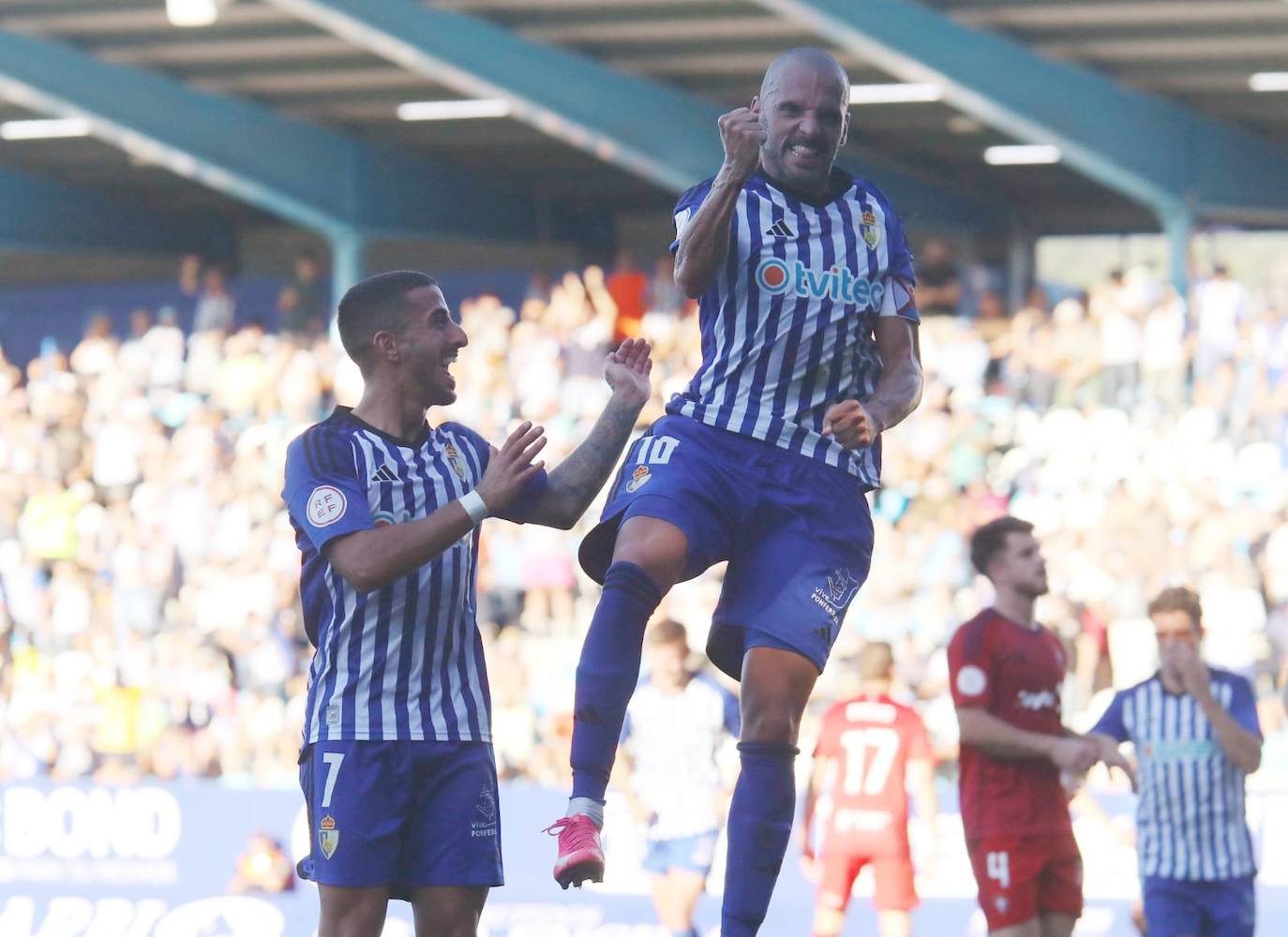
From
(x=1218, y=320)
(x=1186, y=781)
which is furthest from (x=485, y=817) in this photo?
(x=1218, y=320)

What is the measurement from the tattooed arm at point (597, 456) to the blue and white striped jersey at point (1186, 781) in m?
4.30

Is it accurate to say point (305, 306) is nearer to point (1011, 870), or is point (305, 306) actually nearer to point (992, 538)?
point (992, 538)

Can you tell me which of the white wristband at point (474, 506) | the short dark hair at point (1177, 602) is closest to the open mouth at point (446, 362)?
the white wristband at point (474, 506)

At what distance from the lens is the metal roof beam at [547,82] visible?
1806 centimetres

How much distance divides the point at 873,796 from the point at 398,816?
5.98 meters

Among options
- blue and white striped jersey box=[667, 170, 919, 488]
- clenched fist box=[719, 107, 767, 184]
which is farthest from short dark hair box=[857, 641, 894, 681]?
clenched fist box=[719, 107, 767, 184]

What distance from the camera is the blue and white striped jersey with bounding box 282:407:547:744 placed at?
5.34m

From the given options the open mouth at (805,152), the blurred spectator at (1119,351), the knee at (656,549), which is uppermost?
the blurred spectator at (1119,351)

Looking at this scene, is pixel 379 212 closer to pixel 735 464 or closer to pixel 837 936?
pixel 837 936

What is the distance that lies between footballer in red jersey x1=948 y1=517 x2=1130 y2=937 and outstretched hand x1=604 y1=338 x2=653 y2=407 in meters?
3.24

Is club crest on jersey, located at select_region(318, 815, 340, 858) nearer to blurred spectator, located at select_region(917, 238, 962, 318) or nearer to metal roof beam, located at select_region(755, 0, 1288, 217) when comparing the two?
metal roof beam, located at select_region(755, 0, 1288, 217)

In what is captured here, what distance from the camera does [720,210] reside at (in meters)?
5.01

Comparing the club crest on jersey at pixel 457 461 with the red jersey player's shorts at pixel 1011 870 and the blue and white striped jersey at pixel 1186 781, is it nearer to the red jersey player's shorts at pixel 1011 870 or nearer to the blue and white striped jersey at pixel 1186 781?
the red jersey player's shorts at pixel 1011 870

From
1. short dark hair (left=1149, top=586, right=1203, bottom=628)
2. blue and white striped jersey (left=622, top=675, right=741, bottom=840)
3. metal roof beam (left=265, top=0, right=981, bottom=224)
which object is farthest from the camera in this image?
metal roof beam (left=265, top=0, right=981, bottom=224)
